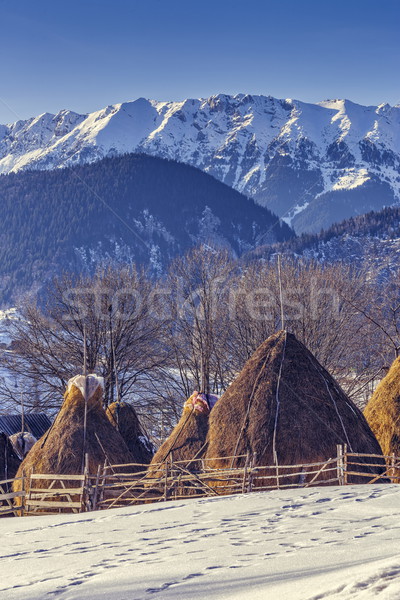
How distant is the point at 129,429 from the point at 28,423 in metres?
14.8

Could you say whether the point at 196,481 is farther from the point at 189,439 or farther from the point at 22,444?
the point at 22,444

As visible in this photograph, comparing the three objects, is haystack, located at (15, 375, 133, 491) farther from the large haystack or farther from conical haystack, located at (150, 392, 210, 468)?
the large haystack

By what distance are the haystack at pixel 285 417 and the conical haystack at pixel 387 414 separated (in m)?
1.52

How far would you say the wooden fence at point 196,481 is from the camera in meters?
16.6

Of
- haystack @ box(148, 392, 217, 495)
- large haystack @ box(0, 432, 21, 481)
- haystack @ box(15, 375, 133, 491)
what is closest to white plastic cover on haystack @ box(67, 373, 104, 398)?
haystack @ box(15, 375, 133, 491)

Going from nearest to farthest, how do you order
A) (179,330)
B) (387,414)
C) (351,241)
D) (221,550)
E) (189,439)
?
(221,550)
(387,414)
(189,439)
(179,330)
(351,241)

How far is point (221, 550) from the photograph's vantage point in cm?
985

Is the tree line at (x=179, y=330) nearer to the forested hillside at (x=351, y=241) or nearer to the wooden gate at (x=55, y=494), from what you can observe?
the wooden gate at (x=55, y=494)

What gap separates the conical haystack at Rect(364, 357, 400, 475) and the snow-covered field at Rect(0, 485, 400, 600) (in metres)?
4.56

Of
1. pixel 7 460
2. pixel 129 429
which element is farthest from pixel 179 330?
pixel 7 460

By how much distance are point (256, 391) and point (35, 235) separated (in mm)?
164766

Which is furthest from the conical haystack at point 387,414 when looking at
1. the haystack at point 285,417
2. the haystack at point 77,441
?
the haystack at point 77,441

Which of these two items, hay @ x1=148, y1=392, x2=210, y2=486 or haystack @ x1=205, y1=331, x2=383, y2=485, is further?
hay @ x1=148, y1=392, x2=210, y2=486

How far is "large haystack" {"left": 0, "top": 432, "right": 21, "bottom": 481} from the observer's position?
78.6 ft
